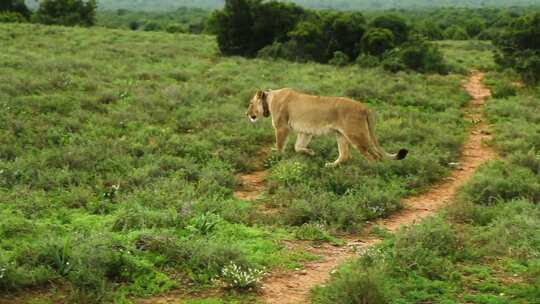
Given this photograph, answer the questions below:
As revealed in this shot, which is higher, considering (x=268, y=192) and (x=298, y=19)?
(x=298, y=19)

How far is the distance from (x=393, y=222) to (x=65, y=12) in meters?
35.9

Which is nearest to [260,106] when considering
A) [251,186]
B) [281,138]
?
[281,138]

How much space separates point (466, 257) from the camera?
7383 millimetres

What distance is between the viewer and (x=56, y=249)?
654cm

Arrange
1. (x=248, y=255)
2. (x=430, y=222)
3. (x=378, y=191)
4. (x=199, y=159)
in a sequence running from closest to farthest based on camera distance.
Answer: (x=248, y=255)
(x=430, y=222)
(x=378, y=191)
(x=199, y=159)

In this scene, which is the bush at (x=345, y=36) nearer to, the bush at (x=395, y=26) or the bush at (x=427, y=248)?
the bush at (x=395, y=26)

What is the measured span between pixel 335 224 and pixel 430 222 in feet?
4.25

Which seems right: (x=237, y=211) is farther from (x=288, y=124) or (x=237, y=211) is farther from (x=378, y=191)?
(x=288, y=124)

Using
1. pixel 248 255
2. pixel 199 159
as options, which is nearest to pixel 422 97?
pixel 199 159

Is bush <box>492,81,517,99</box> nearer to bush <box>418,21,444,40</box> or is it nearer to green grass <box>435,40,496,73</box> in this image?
green grass <box>435,40,496,73</box>

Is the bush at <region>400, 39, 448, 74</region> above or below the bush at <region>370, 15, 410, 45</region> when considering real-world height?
below

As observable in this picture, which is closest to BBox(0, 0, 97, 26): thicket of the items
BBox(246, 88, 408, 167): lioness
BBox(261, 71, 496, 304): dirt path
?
BBox(261, 71, 496, 304): dirt path

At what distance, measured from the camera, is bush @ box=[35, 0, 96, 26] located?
3891 centimetres

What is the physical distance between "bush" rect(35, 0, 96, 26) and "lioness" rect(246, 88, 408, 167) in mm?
30279
